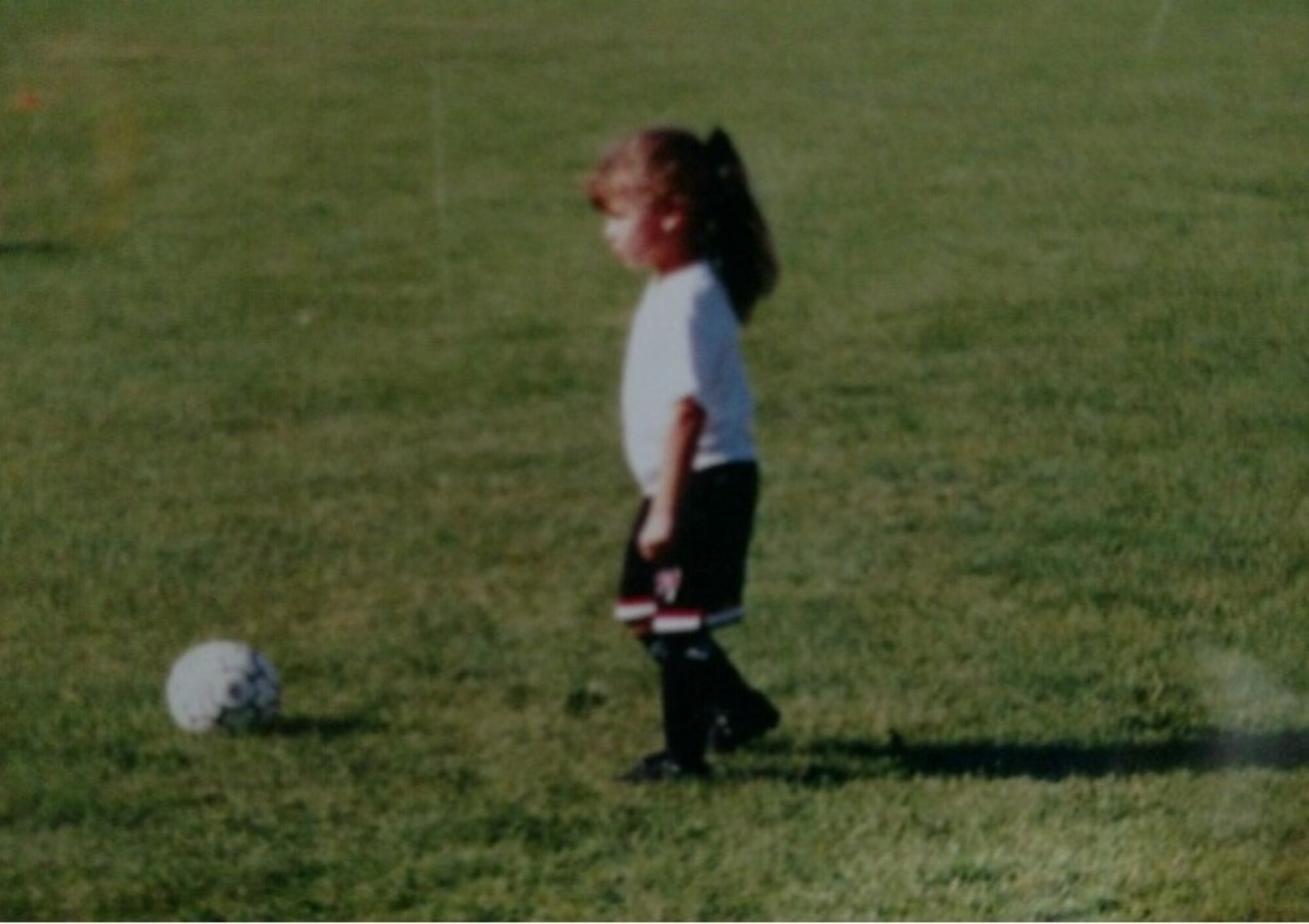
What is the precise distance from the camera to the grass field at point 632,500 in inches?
187

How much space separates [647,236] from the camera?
4996 mm

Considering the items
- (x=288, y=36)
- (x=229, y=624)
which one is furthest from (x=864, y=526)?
(x=288, y=36)

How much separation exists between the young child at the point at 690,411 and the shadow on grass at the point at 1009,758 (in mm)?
139

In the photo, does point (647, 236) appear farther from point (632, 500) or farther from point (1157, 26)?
point (1157, 26)

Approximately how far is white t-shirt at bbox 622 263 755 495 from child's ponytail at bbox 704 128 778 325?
75mm

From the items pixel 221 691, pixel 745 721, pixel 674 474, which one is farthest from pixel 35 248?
pixel 674 474

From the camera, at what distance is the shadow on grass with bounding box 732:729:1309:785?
5055 millimetres

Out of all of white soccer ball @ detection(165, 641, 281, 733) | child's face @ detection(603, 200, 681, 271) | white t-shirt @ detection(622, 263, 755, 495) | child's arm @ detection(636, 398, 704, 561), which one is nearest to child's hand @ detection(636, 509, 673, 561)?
child's arm @ detection(636, 398, 704, 561)

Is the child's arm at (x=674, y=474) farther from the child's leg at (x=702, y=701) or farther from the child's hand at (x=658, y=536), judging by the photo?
the child's leg at (x=702, y=701)

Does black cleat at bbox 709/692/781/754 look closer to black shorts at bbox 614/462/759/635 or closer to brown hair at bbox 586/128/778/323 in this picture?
black shorts at bbox 614/462/759/635

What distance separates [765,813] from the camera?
4844 mm

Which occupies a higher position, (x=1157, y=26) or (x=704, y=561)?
(x=1157, y=26)

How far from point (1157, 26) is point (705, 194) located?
11999mm

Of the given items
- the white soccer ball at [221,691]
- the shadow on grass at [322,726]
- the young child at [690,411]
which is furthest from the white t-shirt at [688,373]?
the white soccer ball at [221,691]
